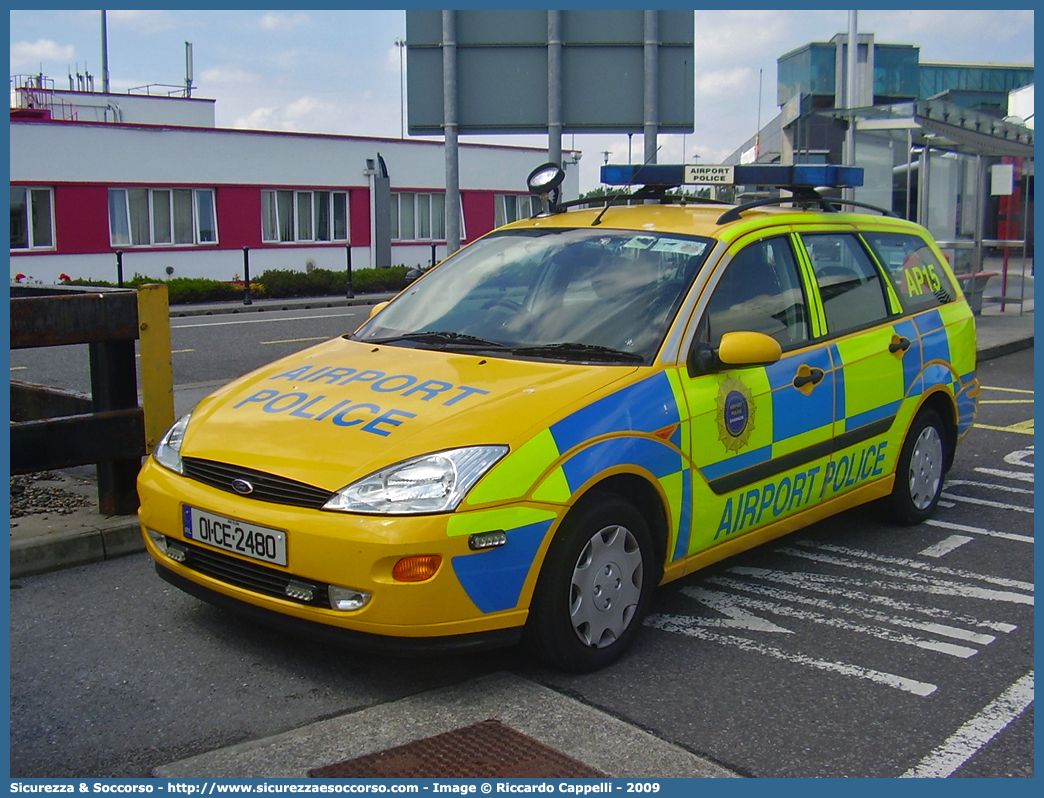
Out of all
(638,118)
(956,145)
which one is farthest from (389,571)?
(956,145)

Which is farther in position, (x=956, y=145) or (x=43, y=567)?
(x=956, y=145)

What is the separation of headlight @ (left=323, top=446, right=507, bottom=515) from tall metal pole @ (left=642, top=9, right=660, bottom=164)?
7.81 meters

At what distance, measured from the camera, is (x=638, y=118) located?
36.7ft

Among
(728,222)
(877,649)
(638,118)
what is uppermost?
(638,118)

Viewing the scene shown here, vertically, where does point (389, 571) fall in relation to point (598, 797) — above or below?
above

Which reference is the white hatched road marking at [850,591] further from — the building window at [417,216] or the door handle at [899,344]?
the building window at [417,216]

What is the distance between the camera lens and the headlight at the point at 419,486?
3705 millimetres

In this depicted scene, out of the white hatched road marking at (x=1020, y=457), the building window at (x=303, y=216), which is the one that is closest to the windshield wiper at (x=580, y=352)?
the white hatched road marking at (x=1020, y=457)

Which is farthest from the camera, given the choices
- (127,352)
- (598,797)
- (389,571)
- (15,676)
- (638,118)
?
(638,118)

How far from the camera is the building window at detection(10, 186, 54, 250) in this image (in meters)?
28.0

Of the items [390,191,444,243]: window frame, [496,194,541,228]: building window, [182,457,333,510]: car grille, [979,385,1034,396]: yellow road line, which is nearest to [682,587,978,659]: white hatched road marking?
[182,457,333,510]: car grille

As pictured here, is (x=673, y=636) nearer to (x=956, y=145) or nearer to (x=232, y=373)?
(x=232, y=373)

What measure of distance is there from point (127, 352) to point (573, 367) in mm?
2526

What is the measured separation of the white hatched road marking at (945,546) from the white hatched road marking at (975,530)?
139 mm
